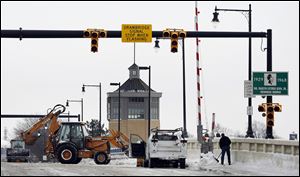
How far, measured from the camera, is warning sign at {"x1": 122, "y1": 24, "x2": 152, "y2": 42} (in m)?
35.0

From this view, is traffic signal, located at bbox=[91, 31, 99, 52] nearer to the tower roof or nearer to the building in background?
the building in background

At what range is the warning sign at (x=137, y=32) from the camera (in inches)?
1377

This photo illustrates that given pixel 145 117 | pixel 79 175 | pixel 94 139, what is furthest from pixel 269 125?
pixel 145 117

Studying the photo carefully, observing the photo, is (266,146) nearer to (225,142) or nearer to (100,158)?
(225,142)

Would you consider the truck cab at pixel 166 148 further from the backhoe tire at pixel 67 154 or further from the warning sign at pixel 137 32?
the backhoe tire at pixel 67 154

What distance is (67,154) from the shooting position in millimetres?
40312

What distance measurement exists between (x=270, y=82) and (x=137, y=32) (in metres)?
6.25

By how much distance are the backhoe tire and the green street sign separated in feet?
36.5

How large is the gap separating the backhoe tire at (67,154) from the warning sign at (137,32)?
7.84 metres

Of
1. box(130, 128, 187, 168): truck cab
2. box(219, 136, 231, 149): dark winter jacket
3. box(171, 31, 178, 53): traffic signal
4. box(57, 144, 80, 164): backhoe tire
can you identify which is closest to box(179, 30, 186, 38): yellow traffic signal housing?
box(171, 31, 178, 53): traffic signal

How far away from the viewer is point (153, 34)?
3497 cm

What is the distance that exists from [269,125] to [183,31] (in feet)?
18.3

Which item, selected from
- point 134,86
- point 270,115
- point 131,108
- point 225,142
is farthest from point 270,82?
point 134,86

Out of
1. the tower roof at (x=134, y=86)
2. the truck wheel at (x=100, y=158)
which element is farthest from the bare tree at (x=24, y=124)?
the truck wheel at (x=100, y=158)
